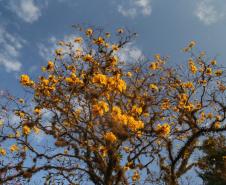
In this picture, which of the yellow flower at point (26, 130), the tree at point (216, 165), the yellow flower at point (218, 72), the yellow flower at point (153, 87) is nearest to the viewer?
the yellow flower at point (26, 130)

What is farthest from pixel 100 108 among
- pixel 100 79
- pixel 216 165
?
pixel 216 165

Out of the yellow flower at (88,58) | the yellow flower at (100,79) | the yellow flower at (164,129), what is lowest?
the yellow flower at (164,129)

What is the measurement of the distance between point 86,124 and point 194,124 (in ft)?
15.1

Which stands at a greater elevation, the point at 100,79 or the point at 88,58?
the point at 88,58

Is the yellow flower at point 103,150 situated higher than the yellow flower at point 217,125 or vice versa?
the yellow flower at point 217,125

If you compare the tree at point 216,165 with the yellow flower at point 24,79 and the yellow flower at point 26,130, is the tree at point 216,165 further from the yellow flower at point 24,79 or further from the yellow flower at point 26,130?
the yellow flower at point 24,79

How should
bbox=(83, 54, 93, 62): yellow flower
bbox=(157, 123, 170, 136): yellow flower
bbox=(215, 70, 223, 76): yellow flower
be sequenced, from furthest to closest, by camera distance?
bbox=(215, 70, 223, 76): yellow flower
bbox=(83, 54, 93, 62): yellow flower
bbox=(157, 123, 170, 136): yellow flower

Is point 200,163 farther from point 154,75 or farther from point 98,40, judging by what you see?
point 98,40

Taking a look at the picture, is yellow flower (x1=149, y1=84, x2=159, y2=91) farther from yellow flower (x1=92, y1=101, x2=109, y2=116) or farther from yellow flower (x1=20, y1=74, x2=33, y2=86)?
yellow flower (x1=20, y1=74, x2=33, y2=86)

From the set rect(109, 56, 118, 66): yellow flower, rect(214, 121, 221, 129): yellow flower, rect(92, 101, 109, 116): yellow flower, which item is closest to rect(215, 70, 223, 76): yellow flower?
rect(214, 121, 221, 129): yellow flower

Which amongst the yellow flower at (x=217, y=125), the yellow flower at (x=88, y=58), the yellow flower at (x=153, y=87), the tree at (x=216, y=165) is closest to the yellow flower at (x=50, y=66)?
the yellow flower at (x=88, y=58)

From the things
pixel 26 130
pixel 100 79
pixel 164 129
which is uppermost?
pixel 26 130

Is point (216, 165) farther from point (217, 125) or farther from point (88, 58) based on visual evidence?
point (88, 58)

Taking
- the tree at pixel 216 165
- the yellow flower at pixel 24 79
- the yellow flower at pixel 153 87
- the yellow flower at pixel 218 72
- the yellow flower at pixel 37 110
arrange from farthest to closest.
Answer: the tree at pixel 216 165, the yellow flower at pixel 218 72, the yellow flower at pixel 153 87, the yellow flower at pixel 37 110, the yellow flower at pixel 24 79
